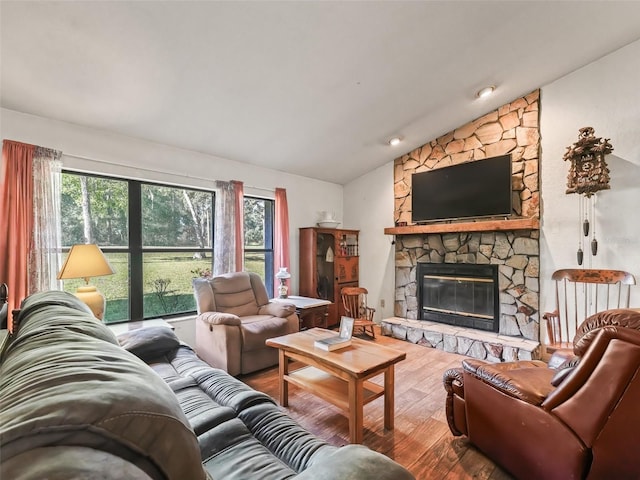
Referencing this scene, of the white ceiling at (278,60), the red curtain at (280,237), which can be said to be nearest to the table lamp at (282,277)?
the red curtain at (280,237)

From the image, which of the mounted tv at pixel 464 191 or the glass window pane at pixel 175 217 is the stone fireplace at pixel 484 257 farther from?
the glass window pane at pixel 175 217

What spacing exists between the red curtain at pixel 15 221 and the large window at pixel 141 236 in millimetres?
381

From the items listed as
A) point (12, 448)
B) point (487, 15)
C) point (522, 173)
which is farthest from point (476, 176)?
point (12, 448)

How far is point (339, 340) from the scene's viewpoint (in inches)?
91.1

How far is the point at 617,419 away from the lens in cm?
123

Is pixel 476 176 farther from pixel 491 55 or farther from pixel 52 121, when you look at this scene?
pixel 52 121

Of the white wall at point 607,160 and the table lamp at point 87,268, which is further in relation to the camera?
the white wall at point 607,160

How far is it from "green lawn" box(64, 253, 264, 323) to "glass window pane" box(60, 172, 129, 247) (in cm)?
23

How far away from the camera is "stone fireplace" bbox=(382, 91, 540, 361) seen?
11.4 feet

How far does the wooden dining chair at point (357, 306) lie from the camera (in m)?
4.14

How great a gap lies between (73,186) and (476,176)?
14.8 feet

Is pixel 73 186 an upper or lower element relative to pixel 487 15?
lower

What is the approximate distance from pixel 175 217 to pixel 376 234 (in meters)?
2.99

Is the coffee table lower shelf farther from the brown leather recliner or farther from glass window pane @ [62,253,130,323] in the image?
glass window pane @ [62,253,130,323]
